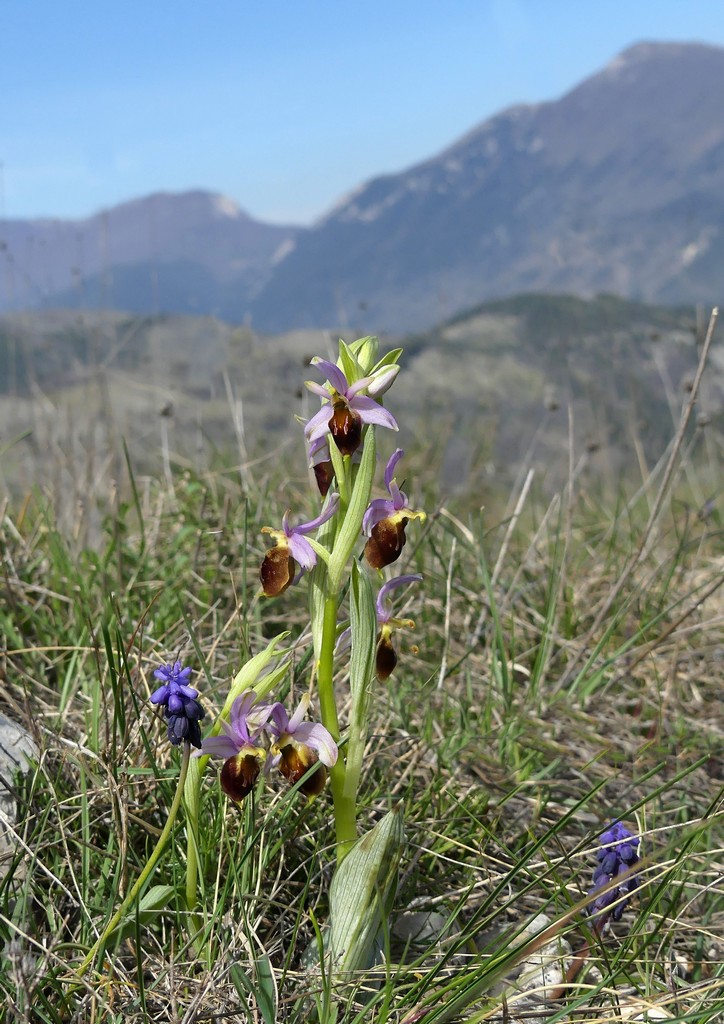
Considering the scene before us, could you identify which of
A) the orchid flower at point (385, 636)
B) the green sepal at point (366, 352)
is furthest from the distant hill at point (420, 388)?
the orchid flower at point (385, 636)

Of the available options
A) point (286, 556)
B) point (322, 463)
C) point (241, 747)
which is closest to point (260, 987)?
point (241, 747)

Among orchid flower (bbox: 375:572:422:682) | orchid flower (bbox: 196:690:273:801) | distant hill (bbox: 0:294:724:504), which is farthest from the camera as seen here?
distant hill (bbox: 0:294:724:504)

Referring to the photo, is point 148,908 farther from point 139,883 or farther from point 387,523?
point 387,523

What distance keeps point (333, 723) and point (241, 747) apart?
0.19 meters

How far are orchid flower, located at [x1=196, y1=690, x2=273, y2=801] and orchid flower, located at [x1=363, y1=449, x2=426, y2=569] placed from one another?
37cm

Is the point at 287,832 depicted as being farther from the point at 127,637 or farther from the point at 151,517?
the point at 151,517

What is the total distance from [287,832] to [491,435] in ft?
15.8

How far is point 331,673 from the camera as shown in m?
1.75

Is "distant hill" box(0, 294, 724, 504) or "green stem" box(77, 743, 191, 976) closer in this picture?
"green stem" box(77, 743, 191, 976)

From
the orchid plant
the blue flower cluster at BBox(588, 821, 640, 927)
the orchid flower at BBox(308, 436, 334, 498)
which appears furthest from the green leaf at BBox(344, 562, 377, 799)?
the blue flower cluster at BBox(588, 821, 640, 927)

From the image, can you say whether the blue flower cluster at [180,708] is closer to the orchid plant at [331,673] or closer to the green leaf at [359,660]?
the orchid plant at [331,673]

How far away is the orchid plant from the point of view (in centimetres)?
168

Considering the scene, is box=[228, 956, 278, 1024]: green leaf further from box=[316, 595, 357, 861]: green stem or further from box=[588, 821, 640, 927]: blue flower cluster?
box=[588, 821, 640, 927]: blue flower cluster

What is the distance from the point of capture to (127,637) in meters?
2.71
